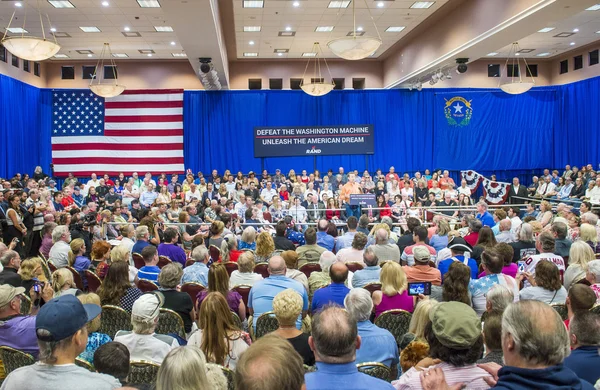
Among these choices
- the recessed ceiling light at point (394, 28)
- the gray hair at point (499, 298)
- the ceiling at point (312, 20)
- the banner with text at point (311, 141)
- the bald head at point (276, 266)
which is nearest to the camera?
the gray hair at point (499, 298)

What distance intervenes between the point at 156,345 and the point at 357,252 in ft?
10.8

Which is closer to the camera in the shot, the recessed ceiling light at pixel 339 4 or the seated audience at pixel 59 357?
the seated audience at pixel 59 357

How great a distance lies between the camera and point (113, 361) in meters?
2.17

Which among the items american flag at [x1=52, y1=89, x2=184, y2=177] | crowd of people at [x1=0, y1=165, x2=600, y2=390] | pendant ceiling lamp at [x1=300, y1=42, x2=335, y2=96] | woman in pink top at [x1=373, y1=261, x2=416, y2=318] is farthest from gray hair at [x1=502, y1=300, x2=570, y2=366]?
american flag at [x1=52, y1=89, x2=184, y2=177]

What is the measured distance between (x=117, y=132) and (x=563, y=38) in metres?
14.5

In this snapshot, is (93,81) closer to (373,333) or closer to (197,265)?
(197,265)

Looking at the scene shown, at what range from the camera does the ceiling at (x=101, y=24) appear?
447 inches

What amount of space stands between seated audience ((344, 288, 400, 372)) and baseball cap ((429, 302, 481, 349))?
1018 mm

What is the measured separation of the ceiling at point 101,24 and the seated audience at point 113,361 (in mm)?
9172

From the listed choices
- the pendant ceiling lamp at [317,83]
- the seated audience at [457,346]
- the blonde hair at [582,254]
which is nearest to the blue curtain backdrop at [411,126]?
the pendant ceiling lamp at [317,83]

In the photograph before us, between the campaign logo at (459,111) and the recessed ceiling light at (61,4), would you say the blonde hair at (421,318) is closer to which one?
the recessed ceiling light at (61,4)

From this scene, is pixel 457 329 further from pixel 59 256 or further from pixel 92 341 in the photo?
pixel 59 256

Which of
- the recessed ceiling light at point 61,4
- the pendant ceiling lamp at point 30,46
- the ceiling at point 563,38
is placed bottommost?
the pendant ceiling lamp at point 30,46

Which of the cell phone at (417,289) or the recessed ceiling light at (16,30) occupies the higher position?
the recessed ceiling light at (16,30)
